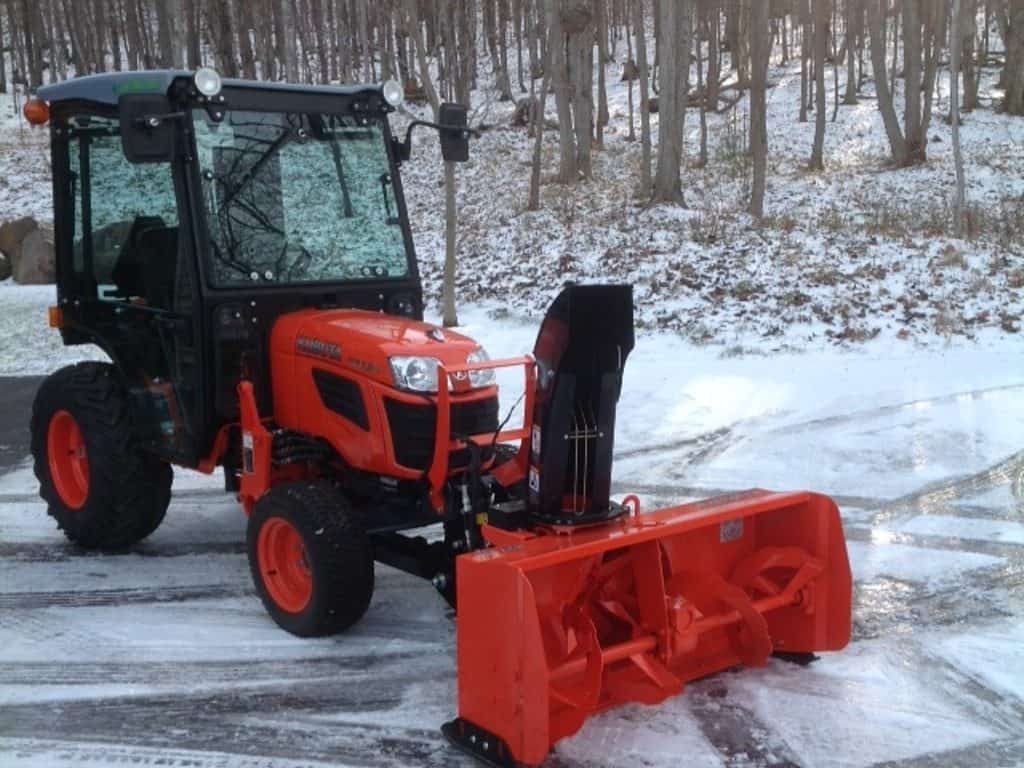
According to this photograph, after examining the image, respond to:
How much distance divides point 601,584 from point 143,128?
263cm

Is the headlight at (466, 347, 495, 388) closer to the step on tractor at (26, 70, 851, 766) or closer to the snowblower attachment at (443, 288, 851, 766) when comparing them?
the step on tractor at (26, 70, 851, 766)

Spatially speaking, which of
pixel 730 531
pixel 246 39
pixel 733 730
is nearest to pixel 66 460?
pixel 730 531

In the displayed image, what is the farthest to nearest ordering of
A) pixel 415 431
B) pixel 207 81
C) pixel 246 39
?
pixel 246 39
pixel 207 81
pixel 415 431

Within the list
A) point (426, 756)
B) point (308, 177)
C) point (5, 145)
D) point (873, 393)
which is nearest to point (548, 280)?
point (873, 393)

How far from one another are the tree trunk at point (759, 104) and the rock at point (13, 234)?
12.1 m

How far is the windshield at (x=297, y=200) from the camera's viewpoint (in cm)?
488

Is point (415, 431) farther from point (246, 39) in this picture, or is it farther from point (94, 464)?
point (246, 39)

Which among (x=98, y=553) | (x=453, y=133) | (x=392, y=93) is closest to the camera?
(x=392, y=93)

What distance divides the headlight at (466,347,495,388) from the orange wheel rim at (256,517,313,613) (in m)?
1.02

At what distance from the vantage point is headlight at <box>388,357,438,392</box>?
14.5 feet

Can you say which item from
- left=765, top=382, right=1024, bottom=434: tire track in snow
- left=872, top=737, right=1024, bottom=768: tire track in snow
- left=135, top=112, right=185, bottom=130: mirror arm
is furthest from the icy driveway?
left=135, top=112, right=185, bottom=130: mirror arm

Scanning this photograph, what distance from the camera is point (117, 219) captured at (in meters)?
5.62

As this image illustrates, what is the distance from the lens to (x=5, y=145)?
29922 mm

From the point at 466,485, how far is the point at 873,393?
5.63 m
